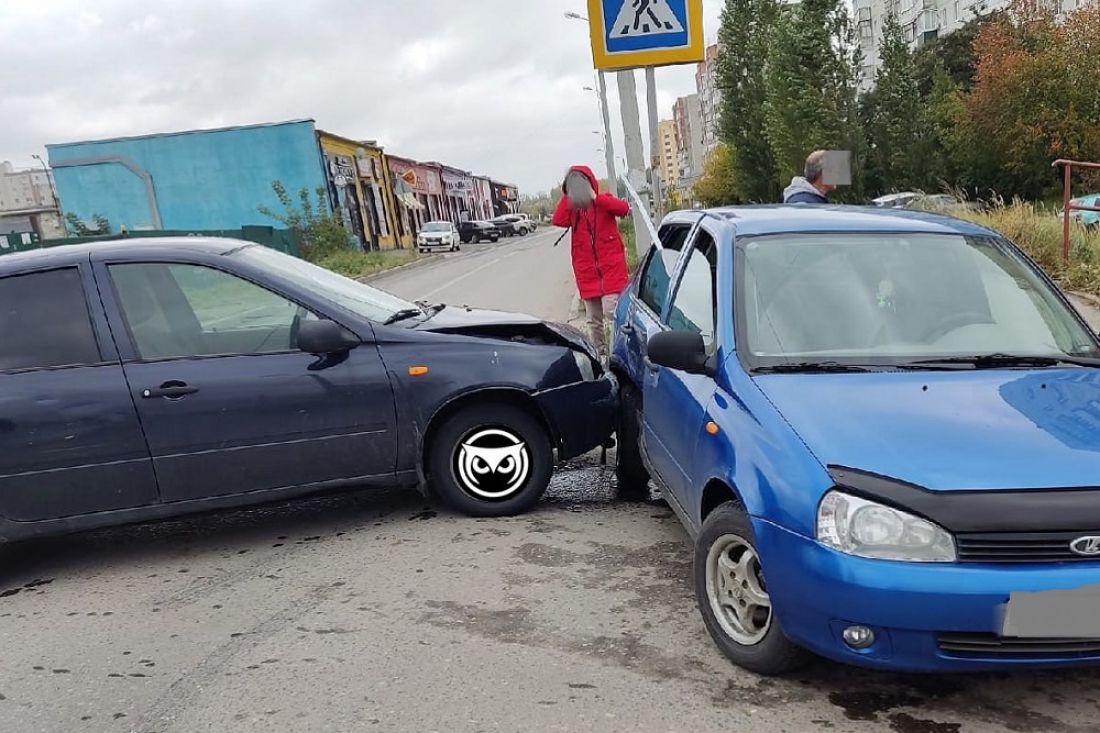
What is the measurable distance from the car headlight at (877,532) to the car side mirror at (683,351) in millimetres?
974

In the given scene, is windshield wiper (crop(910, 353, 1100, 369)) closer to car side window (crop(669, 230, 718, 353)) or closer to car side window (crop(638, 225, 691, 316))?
car side window (crop(669, 230, 718, 353))

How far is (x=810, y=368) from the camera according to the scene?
3.07 metres

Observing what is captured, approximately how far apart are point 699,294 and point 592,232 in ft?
10.6

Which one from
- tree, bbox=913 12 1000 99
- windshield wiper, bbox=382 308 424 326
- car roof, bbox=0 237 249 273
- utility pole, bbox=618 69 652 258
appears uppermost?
tree, bbox=913 12 1000 99

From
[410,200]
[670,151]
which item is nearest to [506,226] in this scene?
[410,200]

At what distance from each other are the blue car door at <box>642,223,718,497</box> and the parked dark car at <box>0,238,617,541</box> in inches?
27.9

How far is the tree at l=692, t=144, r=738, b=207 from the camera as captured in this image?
44.6 m

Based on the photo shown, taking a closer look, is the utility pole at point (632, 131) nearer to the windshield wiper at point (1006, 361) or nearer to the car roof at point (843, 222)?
the car roof at point (843, 222)

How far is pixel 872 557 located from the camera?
2.36 meters

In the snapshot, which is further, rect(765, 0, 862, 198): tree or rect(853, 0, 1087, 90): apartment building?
rect(853, 0, 1087, 90): apartment building

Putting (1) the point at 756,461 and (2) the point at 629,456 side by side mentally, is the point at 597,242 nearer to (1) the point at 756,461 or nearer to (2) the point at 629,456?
(2) the point at 629,456

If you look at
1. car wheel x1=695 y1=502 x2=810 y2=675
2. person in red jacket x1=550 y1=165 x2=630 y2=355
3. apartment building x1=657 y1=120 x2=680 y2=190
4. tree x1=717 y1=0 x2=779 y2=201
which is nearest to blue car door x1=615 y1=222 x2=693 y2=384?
car wheel x1=695 y1=502 x2=810 y2=675

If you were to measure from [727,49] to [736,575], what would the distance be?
41713mm

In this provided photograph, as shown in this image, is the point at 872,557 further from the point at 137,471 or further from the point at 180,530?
the point at 180,530
